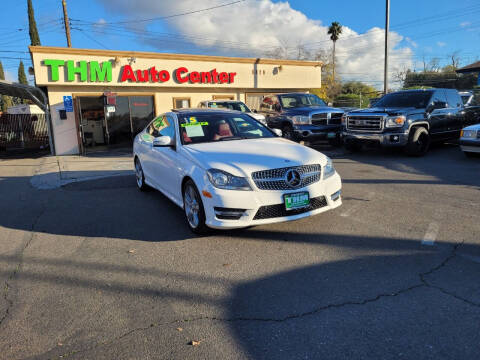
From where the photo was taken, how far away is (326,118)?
12.0 metres

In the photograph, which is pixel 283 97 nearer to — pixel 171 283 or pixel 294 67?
pixel 294 67

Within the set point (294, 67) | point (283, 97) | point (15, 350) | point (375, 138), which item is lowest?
point (15, 350)

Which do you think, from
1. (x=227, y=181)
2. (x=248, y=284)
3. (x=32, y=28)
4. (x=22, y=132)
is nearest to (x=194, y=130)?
(x=227, y=181)

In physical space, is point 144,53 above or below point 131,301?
above

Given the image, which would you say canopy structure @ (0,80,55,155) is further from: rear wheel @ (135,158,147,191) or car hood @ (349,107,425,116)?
car hood @ (349,107,425,116)

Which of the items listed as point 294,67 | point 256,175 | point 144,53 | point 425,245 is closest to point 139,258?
point 256,175

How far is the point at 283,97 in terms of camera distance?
42.9 feet

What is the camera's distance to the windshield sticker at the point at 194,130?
558cm

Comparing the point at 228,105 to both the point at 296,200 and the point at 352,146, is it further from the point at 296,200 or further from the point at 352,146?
the point at 296,200

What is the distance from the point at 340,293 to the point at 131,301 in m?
1.81

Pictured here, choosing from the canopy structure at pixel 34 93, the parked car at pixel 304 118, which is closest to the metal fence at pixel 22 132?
the canopy structure at pixel 34 93

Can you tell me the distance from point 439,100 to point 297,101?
438cm

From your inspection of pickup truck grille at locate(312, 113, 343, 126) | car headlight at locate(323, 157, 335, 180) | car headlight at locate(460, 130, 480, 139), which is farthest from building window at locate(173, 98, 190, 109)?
car headlight at locate(323, 157, 335, 180)

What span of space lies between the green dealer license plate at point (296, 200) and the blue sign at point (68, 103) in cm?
1376
